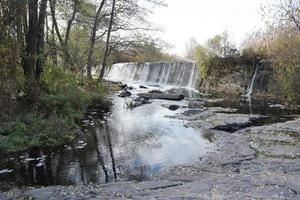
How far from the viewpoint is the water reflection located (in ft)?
29.7

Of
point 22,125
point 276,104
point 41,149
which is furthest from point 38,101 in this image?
point 276,104

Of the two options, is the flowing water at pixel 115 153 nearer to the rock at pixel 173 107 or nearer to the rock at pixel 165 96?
the rock at pixel 173 107

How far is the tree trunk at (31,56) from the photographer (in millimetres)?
14664

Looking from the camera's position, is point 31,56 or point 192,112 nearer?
point 31,56

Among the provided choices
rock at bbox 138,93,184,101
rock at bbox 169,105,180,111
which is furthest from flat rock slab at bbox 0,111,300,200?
rock at bbox 138,93,184,101

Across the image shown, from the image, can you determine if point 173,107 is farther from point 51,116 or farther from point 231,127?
point 51,116

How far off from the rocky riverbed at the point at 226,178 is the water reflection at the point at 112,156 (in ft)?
2.18

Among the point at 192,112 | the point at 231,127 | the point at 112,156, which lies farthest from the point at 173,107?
the point at 112,156

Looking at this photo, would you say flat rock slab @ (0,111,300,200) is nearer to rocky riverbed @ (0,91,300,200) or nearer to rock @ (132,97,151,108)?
rocky riverbed @ (0,91,300,200)

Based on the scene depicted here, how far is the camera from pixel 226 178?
7797mm

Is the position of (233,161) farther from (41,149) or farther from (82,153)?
(41,149)

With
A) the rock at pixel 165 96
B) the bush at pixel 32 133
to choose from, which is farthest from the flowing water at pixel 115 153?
the rock at pixel 165 96

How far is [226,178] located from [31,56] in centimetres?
980

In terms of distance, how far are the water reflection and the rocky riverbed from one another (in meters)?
0.66
